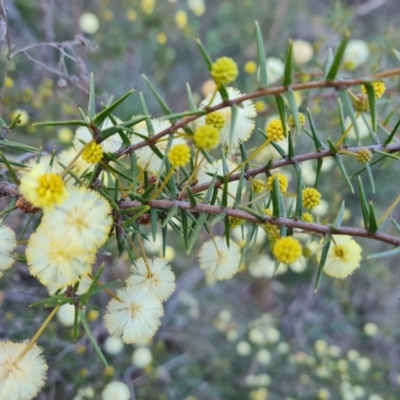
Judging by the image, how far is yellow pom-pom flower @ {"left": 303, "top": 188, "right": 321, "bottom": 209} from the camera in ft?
→ 3.11

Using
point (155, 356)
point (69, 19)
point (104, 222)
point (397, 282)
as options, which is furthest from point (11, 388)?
point (397, 282)

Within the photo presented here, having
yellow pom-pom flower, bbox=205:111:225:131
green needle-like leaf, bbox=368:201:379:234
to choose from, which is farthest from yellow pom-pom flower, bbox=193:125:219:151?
green needle-like leaf, bbox=368:201:379:234

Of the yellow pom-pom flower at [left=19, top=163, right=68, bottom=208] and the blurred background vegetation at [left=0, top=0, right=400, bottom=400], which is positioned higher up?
the yellow pom-pom flower at [left=19, top=163, right=68, bottom=208]

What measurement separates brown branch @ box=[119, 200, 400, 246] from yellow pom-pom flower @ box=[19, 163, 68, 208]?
0.65 feet

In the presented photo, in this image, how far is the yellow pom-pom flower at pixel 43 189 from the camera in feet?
2.25

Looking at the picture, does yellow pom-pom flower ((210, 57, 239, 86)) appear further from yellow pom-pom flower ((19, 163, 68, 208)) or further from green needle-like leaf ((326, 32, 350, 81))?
yellow pom-pom flower ((19, 163, 68, 208))

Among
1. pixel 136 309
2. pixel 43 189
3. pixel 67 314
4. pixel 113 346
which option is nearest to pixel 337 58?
pixel 43 189

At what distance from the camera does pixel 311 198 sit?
3.13 ft

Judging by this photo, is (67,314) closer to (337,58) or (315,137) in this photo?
(315,137)

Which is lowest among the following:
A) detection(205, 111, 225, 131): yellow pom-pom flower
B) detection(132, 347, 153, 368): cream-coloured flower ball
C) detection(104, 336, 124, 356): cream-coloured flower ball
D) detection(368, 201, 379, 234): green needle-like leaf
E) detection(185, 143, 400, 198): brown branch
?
detection(132, 347, 153, 368): cream-coloured flower ball

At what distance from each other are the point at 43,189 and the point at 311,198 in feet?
1.92

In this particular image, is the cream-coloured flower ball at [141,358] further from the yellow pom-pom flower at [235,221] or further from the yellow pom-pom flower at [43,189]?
the yellow pom-pom flower at [43,189]

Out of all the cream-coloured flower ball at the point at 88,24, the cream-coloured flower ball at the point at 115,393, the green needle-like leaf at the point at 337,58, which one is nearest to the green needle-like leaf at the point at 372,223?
the green needle-like leaf at the point at 337,58

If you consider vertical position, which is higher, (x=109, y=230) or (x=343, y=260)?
(x=109, y=230)
